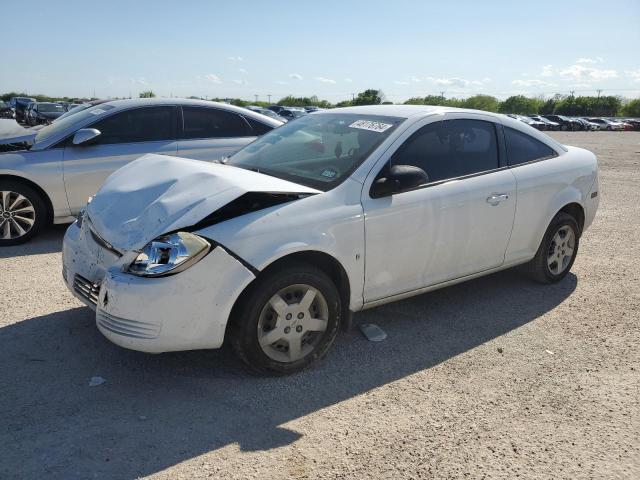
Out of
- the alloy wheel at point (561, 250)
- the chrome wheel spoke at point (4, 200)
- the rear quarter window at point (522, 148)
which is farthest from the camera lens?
the chrome wheel spoke at point (4, 200)

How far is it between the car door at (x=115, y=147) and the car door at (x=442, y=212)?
3684 mm

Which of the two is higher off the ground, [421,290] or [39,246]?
[421,290]

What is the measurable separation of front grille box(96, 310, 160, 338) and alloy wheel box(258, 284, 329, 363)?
1.92 feet

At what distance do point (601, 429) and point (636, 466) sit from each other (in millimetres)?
298

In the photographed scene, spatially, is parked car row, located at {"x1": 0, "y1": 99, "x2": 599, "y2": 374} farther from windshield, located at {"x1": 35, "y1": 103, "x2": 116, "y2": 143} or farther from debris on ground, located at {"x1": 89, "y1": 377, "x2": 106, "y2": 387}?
windshield, located at {"x1": 35, "y1": 103, "x2": 116, "y2": 143}

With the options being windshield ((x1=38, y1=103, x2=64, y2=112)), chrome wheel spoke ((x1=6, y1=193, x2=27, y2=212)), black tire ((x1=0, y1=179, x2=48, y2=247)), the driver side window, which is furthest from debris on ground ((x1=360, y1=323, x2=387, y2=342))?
windshield ((x1=38, y1=103, x2=64, y2=112))

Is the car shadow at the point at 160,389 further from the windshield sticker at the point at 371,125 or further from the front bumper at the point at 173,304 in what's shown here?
the windshield sticker at the point at 371,125

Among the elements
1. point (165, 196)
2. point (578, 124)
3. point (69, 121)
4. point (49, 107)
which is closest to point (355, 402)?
point (165, 196)

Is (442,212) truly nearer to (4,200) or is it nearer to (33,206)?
(33,206)

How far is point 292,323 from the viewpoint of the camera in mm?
3244

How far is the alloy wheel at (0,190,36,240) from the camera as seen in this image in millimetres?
5895

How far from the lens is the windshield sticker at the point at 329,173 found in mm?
3597

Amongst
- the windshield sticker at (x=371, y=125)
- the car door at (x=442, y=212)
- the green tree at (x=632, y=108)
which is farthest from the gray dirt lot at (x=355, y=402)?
the green tree at (x=632, y=108)

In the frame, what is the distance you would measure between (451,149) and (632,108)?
84894 mm
